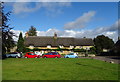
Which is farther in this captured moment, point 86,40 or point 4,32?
point 86,40

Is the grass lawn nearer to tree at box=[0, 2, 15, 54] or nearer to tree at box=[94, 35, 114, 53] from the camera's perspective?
tree at box=[0, 2, 15, 54]

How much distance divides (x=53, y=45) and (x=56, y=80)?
199 feet

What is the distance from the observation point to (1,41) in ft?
96.7

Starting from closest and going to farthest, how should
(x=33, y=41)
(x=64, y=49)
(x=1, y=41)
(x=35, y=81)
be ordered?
(x=35, y=81) → (x=1, y=41) → (x=64, y=49) → (x=33, y=41)

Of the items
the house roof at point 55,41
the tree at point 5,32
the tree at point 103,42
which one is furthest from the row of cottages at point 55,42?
the tree at point 5,32

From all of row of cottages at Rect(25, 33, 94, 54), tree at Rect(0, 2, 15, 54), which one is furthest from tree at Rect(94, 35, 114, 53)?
tree at Rect(0, 2, 15, 54)

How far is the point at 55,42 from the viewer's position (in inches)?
2842

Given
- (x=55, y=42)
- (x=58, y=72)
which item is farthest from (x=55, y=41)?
(x=58, y=72)

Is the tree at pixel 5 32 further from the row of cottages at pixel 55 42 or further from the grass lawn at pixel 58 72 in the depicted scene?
the row of cottages at pixel 55 42

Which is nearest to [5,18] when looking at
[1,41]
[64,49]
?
[1,41]

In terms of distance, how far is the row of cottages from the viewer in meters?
71.1

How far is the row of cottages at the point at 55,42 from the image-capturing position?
71.1 metres

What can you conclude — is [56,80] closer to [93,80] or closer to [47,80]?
[47,80]

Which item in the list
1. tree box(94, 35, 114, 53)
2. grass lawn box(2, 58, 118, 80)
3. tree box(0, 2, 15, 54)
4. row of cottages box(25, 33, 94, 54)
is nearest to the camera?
grass lawn box(2, 58, 118, 80)
